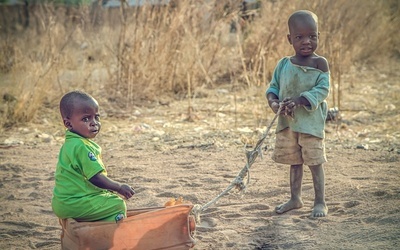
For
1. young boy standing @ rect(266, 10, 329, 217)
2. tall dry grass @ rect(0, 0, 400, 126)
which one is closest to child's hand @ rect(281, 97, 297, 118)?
young boy standing @ rect(266, 10, 329, 217)

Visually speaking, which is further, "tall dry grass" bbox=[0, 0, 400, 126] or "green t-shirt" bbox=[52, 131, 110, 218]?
"tall dry grass" bbox=[0, 0, 400, 126]

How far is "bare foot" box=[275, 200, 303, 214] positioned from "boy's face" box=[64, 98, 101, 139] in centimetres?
151

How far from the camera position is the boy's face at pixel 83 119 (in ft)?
11.7

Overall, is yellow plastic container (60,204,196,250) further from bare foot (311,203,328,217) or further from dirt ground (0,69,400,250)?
bare foot (311,203,328,217)

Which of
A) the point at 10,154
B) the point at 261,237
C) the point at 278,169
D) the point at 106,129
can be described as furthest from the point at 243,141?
the point at 261,237

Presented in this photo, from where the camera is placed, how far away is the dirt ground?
163 inches

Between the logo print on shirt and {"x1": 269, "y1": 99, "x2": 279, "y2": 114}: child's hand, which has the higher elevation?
{"x1": 269, "y1": 99, "x2": 279, "y2": 114}: child's hand

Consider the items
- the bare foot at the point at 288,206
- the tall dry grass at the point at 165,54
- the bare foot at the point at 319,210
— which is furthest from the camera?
the tall dry grass at the point at 165,54

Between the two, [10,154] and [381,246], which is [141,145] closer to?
[10,154]

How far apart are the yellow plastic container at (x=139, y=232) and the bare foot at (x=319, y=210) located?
3.39ft

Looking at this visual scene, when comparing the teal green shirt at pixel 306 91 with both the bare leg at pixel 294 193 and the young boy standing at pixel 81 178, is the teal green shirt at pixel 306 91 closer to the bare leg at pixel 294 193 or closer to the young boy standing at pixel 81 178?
the bare leg at pixel 294 193

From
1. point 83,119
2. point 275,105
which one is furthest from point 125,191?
point 275,105

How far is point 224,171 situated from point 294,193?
47.0 inches

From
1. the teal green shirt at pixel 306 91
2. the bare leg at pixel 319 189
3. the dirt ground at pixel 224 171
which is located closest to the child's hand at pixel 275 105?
the teal green shirt at pixel 306 91
